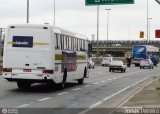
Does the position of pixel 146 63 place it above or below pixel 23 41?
below

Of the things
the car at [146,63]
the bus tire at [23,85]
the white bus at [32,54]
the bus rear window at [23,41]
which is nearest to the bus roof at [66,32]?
the white bus at [32,54]

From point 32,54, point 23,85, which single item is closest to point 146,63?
point 23,85

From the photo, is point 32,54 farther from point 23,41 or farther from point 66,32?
point 66,32

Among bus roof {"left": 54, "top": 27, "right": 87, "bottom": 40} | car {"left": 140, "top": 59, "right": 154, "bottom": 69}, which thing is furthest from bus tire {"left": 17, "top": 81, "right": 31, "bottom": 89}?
car {"left": 140, "top": 59, "right": 154, "bottom": 69}

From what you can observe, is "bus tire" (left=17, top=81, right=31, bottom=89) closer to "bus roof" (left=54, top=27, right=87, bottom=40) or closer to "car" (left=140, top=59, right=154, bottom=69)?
"bus roof" (left=54, top=27, right=87, bottom=40)

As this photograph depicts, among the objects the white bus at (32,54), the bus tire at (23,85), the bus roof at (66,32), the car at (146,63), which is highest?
the bus roof at (66,32)

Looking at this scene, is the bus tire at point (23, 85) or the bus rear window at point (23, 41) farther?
the bus tire at point (23, 85)

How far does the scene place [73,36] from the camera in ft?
90.6

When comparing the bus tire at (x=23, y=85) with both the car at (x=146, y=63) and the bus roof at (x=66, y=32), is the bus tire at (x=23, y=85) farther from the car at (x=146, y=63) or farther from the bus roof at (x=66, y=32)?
the car at (x=146, y=63)

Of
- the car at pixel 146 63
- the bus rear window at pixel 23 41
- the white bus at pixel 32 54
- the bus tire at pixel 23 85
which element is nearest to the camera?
the white bus at pixel 32 54

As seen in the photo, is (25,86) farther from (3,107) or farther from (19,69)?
(3,107)

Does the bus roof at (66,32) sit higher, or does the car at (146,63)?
the bus roof at (66,32)

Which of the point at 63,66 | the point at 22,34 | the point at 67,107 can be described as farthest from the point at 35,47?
the point at 67,107

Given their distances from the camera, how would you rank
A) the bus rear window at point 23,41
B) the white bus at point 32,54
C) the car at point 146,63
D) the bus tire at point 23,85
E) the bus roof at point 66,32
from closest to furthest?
1. the white bus at point 32,54
2. the bus rear window at point 23,41
3. the bus roof at point 66,32
4. the bus tire at point 23,85
5. the car at point 146,63
